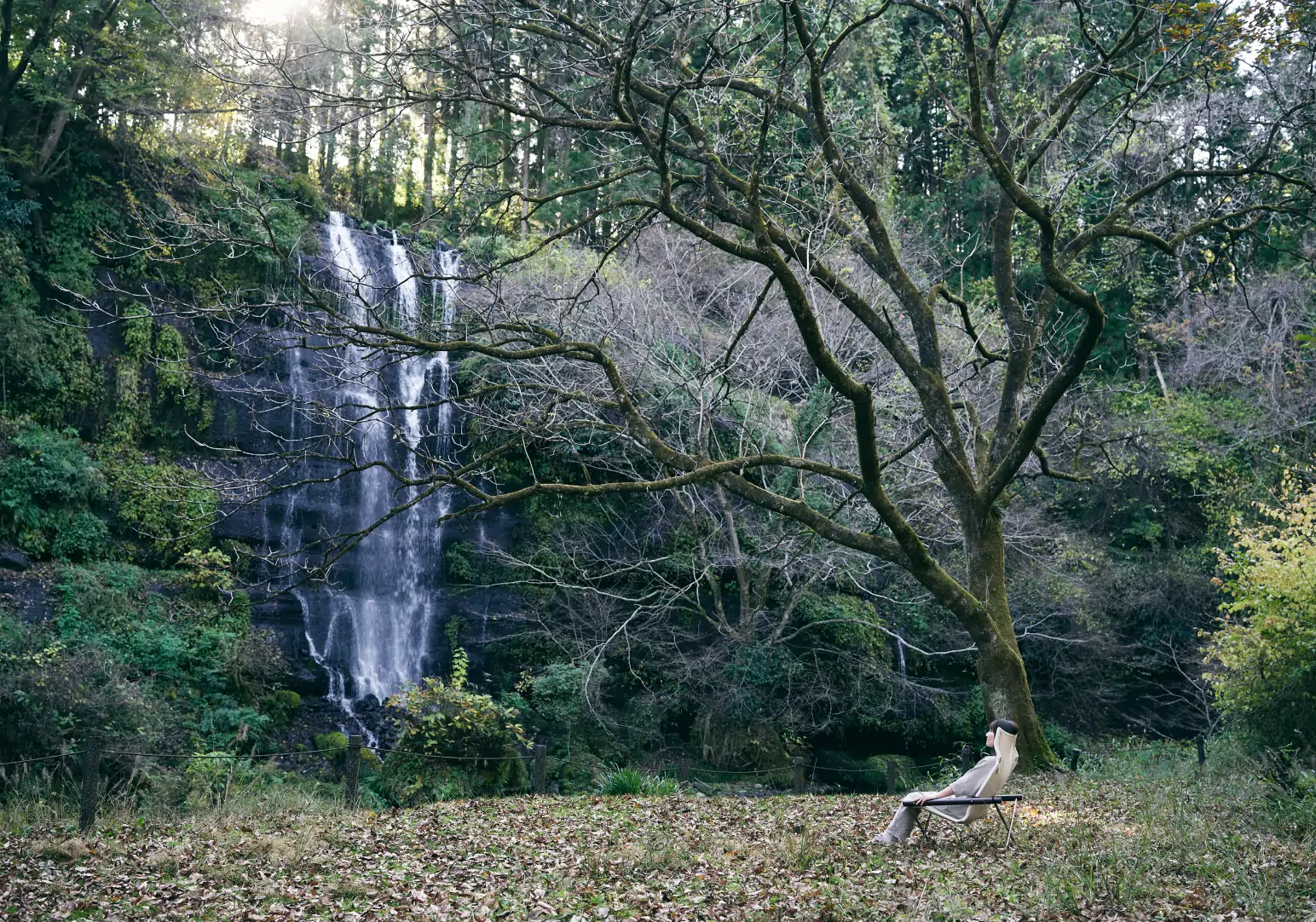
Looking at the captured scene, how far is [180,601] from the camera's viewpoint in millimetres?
16281

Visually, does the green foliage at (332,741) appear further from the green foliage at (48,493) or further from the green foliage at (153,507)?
the green foliage at (48,493)

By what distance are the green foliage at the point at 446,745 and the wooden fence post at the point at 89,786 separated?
5.00m

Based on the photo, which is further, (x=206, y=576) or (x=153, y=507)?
(x=153, y=507)

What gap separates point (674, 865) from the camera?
637 centimetres

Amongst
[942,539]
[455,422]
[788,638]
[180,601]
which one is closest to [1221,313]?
[942,539]

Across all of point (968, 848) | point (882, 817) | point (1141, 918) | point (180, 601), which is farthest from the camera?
point (180, 601)

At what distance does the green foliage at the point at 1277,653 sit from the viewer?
953cm

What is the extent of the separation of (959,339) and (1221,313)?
337 inches

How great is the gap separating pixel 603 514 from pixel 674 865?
13.7 meters

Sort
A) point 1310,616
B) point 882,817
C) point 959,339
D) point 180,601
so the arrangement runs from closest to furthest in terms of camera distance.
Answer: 1. point 882,817
2. point 1310,616
3. point 180,601
4. point 959,339

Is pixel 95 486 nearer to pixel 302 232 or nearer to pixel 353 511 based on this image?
pixel 353 511

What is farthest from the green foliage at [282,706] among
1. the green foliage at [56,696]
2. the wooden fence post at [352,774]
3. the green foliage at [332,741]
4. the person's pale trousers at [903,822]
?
the person's pale trousers at [903,822]

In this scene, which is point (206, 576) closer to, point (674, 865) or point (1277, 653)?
point (674, 865)

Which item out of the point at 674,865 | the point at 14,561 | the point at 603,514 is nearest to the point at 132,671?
the point at 14,561
